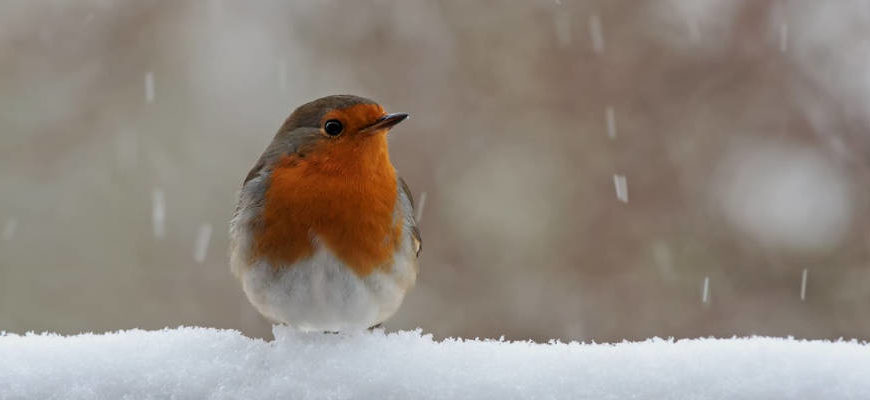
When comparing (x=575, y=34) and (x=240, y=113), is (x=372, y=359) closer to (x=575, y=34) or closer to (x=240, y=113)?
(x=575, y=34)

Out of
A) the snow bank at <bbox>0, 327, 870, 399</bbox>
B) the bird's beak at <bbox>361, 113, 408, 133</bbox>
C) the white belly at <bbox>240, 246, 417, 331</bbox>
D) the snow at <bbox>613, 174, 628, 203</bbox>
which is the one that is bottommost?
the snow bank at <bbox>0, 327, 870, 399</bbox>

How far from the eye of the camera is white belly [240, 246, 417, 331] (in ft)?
8.30

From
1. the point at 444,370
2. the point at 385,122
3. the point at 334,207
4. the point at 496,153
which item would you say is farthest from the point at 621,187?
the point at 444,370

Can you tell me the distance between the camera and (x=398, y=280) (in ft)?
8.89

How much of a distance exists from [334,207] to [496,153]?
11.9 feet

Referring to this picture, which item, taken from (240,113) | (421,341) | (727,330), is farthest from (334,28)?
(421,341)

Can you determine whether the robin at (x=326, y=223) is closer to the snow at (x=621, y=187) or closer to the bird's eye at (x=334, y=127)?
the bird's eye at (x=334, y=127)

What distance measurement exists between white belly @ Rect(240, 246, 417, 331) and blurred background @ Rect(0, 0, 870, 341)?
3.08 m

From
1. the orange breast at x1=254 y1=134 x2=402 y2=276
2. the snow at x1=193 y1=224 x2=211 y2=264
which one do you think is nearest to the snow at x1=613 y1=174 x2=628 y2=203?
the snow at x1=193 y1=224 x2=211 y2=264

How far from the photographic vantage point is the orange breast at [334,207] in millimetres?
2443

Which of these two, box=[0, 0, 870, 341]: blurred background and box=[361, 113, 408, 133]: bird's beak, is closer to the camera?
box=[361, 113, 408, 133]: bird's beak

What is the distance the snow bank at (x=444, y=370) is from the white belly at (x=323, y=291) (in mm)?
888

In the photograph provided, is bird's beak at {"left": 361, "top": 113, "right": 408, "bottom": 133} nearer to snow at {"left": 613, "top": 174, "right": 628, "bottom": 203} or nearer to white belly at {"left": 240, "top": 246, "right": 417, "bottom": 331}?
white belly at {"left": 240, "top": 246, "right": 417, "bottom": 331}

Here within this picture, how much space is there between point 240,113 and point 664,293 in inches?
124
